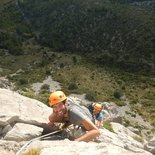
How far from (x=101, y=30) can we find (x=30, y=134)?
143 meters

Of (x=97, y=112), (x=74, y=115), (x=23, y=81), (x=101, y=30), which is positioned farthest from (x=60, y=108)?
(x=101, y=30)

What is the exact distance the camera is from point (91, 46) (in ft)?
483

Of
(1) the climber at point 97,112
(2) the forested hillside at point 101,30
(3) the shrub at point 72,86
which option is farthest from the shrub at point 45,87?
(1) the climber at point 97,112

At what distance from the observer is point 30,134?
12.5 m

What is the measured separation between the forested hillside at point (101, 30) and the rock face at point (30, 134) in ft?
371

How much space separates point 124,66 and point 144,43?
40.1 ft

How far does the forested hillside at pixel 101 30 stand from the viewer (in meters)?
135

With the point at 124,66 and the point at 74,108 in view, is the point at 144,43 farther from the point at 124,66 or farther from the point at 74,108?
the point at 74,108

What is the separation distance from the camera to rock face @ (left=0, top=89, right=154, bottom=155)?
9570 millimetres

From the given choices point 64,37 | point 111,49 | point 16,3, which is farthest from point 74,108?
point 16,3

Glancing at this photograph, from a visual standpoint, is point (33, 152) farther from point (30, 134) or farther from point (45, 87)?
point (45, 87)

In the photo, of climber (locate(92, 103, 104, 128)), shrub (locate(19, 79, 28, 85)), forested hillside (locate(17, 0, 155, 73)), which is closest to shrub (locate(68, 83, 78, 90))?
shrub (locate(19, 79, 28, 85))

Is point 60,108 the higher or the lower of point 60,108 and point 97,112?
the higher

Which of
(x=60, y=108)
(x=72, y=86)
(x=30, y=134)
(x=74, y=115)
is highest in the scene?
(x=60, y=108)
